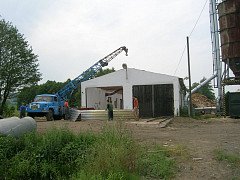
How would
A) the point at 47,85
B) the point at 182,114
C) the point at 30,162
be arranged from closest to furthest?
the point at 30,162 < the point at 182,114 < the point at 47,85

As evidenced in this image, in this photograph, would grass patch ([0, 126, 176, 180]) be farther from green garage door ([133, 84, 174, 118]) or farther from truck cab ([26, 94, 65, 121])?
green garage door ([133, 84, 174, 118])

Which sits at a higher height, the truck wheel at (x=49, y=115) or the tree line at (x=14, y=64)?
the tree line at (x=14, y=64)

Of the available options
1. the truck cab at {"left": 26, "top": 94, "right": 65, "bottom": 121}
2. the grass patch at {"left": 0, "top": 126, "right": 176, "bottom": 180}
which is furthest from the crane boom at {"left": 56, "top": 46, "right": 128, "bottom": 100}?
the grass patch at {"left": 0, "top": 126, "right": 176, "bottom": 180}

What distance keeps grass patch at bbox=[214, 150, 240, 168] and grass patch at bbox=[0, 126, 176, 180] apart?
1102mm

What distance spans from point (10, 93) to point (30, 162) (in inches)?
1412

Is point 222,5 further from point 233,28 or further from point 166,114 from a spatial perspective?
point 166,114

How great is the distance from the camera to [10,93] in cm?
4700

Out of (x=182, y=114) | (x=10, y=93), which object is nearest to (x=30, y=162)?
(x=182, y=114)

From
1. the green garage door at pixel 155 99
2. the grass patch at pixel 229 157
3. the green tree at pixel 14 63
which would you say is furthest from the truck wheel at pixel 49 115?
the grass patch at pixel 229 157

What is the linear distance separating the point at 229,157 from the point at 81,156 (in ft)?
14.4

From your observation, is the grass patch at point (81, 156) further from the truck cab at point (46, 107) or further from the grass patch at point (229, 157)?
the truck cab at point (46, 107)

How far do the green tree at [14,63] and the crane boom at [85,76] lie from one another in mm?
8273

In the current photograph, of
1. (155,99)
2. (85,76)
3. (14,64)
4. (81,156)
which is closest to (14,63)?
(14,64)

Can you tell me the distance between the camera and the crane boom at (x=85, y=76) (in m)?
40.6
